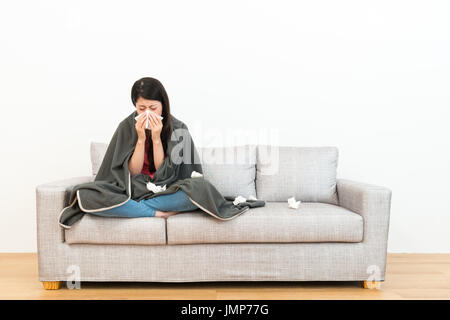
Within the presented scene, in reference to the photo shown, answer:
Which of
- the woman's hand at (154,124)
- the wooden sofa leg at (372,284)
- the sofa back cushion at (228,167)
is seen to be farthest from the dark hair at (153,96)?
the wooden sofa leg at (372,284)

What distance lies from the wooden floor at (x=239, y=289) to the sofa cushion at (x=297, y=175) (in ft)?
2.00

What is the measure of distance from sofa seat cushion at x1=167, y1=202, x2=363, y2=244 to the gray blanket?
0.07 meters

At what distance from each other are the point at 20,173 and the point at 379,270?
8.51 ft

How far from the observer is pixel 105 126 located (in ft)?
10.4

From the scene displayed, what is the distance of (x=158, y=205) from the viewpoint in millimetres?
2303

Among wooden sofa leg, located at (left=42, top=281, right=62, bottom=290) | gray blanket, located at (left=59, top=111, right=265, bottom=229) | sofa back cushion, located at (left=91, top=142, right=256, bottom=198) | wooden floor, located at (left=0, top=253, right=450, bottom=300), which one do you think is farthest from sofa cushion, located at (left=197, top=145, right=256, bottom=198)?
wooden sofa leg, located at (left=42, top=281, right=62, bottom=290)

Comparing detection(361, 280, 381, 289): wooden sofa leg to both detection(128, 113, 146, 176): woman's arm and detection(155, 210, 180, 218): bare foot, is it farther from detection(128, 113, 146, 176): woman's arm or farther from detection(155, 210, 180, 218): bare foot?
detection(128, 113, 146, 176): woman's arm

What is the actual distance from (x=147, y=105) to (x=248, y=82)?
0.99 metres

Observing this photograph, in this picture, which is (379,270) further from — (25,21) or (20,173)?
(25,21)

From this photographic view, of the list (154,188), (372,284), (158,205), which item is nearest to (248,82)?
(154,188)

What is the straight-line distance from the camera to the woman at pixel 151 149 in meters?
2.27

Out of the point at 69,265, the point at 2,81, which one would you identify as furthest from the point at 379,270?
the point at 2,81

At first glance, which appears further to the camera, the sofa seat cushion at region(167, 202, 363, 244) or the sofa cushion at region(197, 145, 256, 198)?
the sofa cushion at region(197, 145, 256, 198)

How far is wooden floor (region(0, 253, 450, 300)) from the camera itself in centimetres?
216
